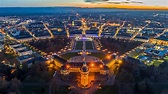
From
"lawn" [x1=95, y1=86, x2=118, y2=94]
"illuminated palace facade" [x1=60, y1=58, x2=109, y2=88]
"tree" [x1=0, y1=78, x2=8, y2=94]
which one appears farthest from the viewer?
"illuminated palace facade" [x1=60, y1=58, x2=109, y2=88]

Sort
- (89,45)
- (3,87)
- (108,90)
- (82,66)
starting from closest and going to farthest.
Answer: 1. (3,87)
2. (108,90)
3. (82,66)
4. (89,45)

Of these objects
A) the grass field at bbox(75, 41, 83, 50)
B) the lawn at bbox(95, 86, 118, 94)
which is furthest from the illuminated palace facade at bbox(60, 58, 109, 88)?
the grass field at bbox(75, 41, 83, 50)

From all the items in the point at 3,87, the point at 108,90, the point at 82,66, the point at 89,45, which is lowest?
the point at 108,90

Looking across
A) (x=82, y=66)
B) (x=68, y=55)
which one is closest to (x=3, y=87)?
(x=82, y=66)

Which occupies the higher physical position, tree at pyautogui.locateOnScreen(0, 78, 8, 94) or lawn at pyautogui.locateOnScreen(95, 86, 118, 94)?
tree at pyautogui.locateOnScreen(0, 78, 8, 94)

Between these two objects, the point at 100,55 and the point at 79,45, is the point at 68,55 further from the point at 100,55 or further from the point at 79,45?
the point at 79,45

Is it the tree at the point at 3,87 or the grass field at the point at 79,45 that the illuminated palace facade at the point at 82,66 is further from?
the grass field at the point at 79,45

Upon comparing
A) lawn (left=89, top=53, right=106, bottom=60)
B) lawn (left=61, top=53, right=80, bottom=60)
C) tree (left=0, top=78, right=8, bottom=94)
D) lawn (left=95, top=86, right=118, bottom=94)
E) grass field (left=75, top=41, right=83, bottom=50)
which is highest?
tree (left=0, top=78, right=8, bottom=94)

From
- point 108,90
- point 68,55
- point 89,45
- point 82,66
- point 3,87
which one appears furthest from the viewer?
point 89,45

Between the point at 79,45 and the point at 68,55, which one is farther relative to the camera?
the point at 79,45

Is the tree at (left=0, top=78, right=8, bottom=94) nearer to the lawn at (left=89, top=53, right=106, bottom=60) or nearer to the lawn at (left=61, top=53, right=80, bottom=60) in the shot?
the lawn at (left=61, top=53, right=80, bottom=60)

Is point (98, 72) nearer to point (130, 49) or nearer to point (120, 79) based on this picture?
point (120, 79)

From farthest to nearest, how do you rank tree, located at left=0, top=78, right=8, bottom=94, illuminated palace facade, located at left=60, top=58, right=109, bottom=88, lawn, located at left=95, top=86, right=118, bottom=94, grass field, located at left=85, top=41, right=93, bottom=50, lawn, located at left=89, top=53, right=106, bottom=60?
grass field, located at left=85, top=41, right=93, bottom=50, lawn, located at left=89, top=53, right=106, bottom=60, illuminated palace facade, located at left=60, top=58, right=109, bottom=88, lawn, located at left=95, top=86, right=118, bottom=94, tree, located at left=0, top=78, right=8, bottom=94
